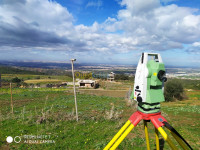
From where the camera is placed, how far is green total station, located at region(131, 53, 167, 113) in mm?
2441

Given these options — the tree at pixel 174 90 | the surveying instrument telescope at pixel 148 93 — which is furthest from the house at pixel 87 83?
the surveying instrument telescope at pixel 148 93

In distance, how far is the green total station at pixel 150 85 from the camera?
→ 244 centimetres

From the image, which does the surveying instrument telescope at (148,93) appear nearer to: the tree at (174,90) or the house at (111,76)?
the tree at (174,90)

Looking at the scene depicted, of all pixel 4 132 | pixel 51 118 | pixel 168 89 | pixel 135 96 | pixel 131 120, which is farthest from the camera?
pixel 168 89

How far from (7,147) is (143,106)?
5.28m

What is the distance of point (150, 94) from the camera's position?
2482 mm

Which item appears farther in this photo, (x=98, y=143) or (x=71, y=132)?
(x=71, y=132)

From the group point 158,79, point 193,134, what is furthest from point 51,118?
point 193,134

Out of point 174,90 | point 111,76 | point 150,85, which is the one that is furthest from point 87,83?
point 150,85

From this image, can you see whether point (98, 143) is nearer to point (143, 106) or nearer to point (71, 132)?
point (71, 132)

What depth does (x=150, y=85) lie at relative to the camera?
251 centimetres

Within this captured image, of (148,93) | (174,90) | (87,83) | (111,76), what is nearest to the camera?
(148,93)

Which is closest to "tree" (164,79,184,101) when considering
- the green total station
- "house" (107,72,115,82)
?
the green total station

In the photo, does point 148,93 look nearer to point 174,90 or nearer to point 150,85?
point 150,85
